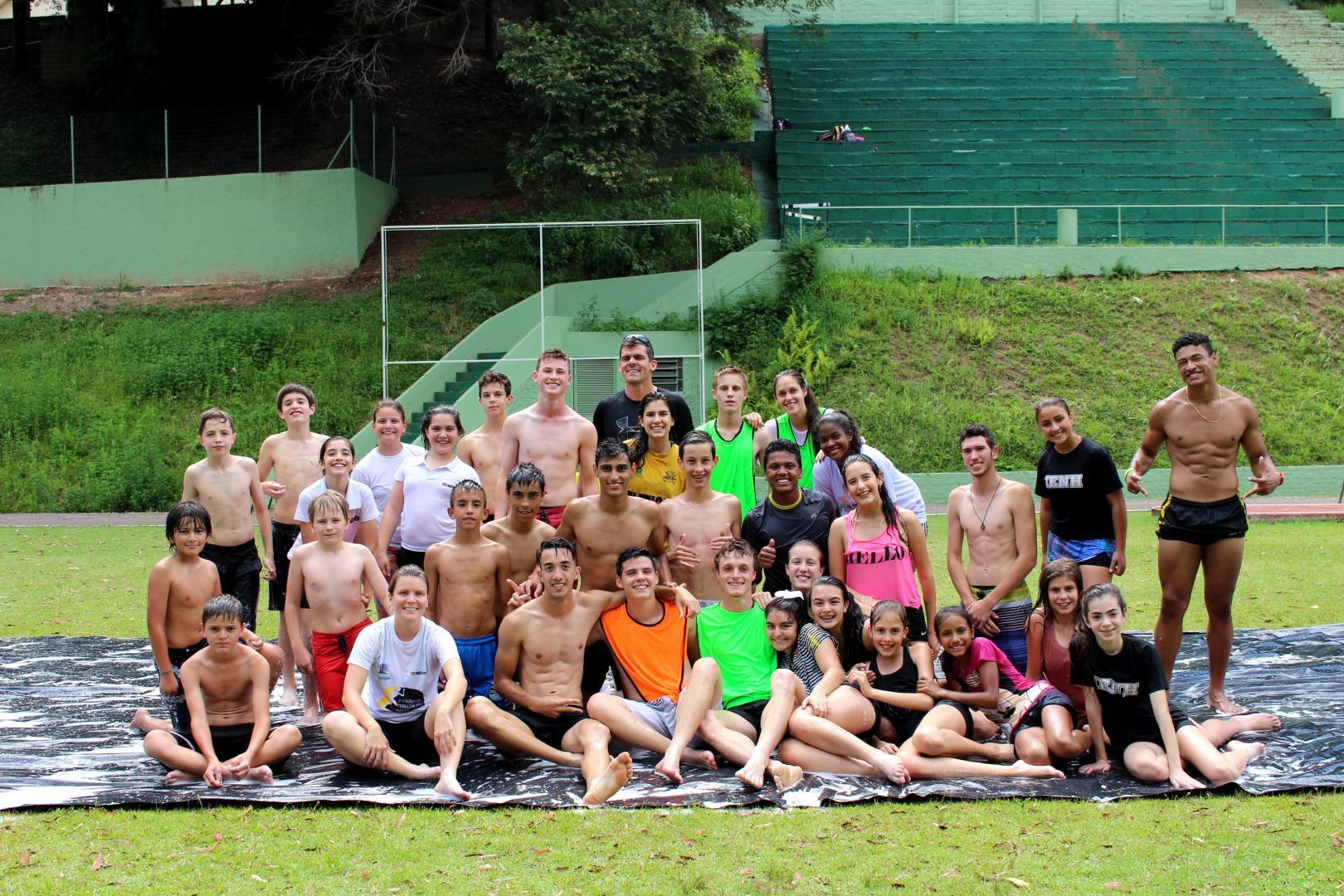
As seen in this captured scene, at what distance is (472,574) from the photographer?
7266 millimetres

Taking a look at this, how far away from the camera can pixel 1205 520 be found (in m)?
7.64

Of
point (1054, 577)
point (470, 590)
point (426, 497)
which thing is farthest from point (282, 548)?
point (1054, 577)

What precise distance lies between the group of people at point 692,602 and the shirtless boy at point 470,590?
0.01 metres

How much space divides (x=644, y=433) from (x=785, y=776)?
9.50ft

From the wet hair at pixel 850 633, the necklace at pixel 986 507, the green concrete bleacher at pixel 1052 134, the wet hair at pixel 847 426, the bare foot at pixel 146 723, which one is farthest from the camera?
the green concrete bleacher at pixel 1052 134

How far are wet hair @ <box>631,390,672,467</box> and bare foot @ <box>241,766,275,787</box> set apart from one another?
2.80 meters

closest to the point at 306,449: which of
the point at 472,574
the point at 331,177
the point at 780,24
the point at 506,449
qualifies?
the point at 506,449

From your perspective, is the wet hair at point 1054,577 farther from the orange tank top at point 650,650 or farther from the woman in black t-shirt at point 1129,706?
the orange tank top at point 650,650

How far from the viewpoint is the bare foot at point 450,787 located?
584cm

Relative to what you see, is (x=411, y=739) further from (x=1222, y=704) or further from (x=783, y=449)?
(x=1222, y=704)

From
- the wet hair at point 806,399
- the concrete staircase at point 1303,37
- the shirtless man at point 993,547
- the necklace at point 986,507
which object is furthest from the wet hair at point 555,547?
the concrete staircase at point 1303,37

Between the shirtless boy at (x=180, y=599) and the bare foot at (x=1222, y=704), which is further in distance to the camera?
the bare foot at (x=1222, y=704)

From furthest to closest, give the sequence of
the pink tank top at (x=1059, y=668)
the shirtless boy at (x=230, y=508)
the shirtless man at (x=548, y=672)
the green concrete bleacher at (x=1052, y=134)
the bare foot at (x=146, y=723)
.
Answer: the green concrete bleacher at (x=1052, y=134) < the shirtless boy at (x=230, y=508) < the bare foot at (x=146, y=723) < the pink tank top at (x=1059, y=668) < the shirtless man at (x=548, y=672)

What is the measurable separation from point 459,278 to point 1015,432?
11.1 meters
